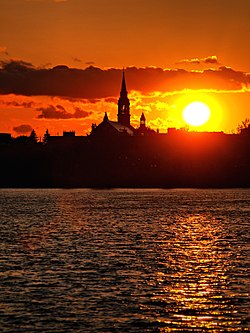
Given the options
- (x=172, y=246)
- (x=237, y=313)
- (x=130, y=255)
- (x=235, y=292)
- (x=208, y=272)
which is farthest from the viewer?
(x=172, y=246)

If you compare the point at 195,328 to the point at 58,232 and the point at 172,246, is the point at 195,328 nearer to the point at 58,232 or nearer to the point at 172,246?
the point at 172,246

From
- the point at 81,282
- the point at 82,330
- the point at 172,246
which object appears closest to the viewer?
the point at 82,330

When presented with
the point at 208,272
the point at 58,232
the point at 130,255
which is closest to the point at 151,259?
the point at 130,255

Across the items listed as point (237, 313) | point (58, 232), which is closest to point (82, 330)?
point (237, 313)

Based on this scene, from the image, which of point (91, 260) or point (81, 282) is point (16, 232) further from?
point (81, 282)

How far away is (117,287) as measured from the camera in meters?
42.9

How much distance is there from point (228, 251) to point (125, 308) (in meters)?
25.8

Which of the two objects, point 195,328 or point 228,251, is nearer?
point 195,328

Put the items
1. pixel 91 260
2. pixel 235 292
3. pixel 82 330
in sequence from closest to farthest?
pixel 82 330, pixel 235 292, pixel 91 260

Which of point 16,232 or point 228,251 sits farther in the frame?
point 16,232

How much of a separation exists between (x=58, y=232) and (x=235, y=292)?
141ft

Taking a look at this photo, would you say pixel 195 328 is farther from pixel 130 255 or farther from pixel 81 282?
pixel 130 255

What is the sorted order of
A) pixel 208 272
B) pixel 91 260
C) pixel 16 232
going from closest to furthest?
pixel 208 272 → pixel 91 260 → pixel 16 232

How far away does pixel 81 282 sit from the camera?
44.5 m
